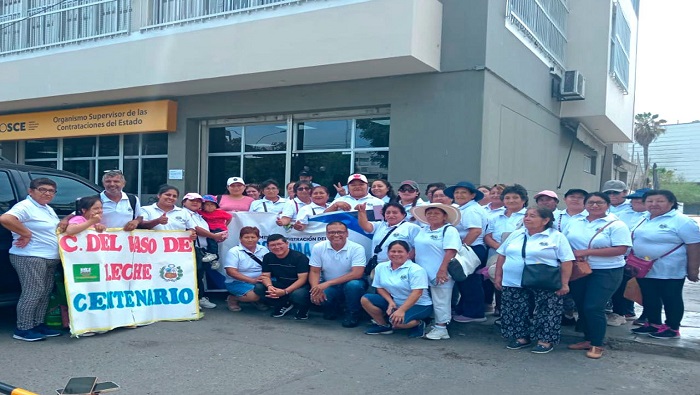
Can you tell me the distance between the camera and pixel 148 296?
22.2ft

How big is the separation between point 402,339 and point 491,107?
5.71 m

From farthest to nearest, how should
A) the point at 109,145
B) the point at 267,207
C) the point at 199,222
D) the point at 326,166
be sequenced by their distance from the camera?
the point at 109,145
the point at 326,166
the point at 267,207
the point at 199,222

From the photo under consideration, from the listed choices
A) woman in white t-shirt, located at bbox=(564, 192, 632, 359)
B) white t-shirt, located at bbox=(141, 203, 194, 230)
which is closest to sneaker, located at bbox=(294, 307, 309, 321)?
white t-shirt, located at bbox=(141, 203, 194, 230)

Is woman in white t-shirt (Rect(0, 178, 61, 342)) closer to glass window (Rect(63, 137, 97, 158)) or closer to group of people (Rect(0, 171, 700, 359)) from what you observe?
group of people (Rect(0, 171, 700, 359))

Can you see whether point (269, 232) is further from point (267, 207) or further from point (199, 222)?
point (199, 222)

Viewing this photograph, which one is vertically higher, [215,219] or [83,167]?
[83,167]

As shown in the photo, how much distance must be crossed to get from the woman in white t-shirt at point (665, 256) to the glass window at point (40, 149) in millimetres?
16018

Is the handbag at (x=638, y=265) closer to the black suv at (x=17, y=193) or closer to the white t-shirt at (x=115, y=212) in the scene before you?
the white t-shirt at (x=115, y=212)

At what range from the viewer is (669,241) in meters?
6.02

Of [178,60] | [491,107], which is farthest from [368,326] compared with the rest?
[178,60]

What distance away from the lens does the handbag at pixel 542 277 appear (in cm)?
559

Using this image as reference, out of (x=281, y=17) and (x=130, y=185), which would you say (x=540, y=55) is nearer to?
(x=281, y=17)

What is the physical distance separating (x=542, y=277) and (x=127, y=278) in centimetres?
454

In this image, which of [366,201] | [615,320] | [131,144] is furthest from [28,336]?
[131,144]
